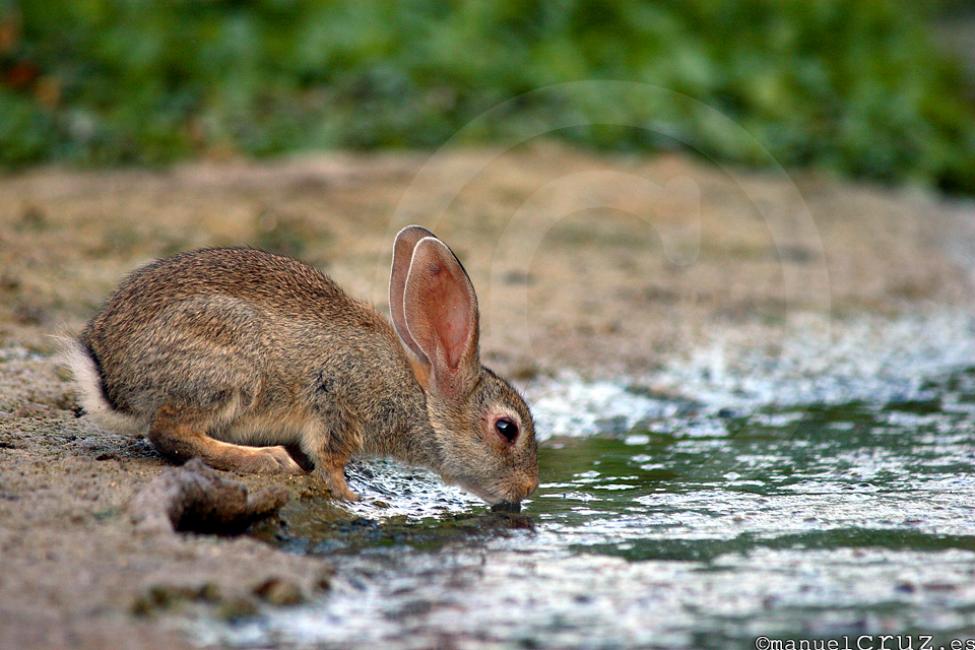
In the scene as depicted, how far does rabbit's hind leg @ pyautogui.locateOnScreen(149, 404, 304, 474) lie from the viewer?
5.02 m

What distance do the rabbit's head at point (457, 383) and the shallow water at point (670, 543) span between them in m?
0.15

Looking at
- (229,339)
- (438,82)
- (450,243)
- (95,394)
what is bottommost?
(95,394)

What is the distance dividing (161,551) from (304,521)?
0.89 meters

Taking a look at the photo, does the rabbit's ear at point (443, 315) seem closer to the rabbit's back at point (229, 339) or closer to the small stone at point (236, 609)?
the rabbit's back at point (229, 339)

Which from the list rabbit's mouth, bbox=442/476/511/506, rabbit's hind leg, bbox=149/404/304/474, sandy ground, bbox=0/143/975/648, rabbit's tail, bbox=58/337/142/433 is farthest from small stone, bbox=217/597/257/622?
rabbit's mouth, bbox=442/476/511/506

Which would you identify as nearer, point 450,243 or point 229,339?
point 229,339

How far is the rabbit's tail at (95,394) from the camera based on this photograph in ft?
16.8

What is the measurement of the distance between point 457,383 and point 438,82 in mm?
6801

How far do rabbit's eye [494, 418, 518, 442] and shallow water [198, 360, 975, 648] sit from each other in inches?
10.6

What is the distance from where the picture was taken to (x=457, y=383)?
575 cm

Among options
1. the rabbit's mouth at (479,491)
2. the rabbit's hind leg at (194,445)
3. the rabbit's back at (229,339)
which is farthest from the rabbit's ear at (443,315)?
the rabbit's hind leg at (194,445)

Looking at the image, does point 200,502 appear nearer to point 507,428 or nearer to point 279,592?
point 279,592

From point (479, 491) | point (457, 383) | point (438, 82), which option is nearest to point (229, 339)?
point (457, 383)

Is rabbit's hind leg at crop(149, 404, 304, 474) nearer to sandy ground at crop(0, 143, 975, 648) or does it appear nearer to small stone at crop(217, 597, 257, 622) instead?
sandy ground at crop(0, 143, 975, 648)
